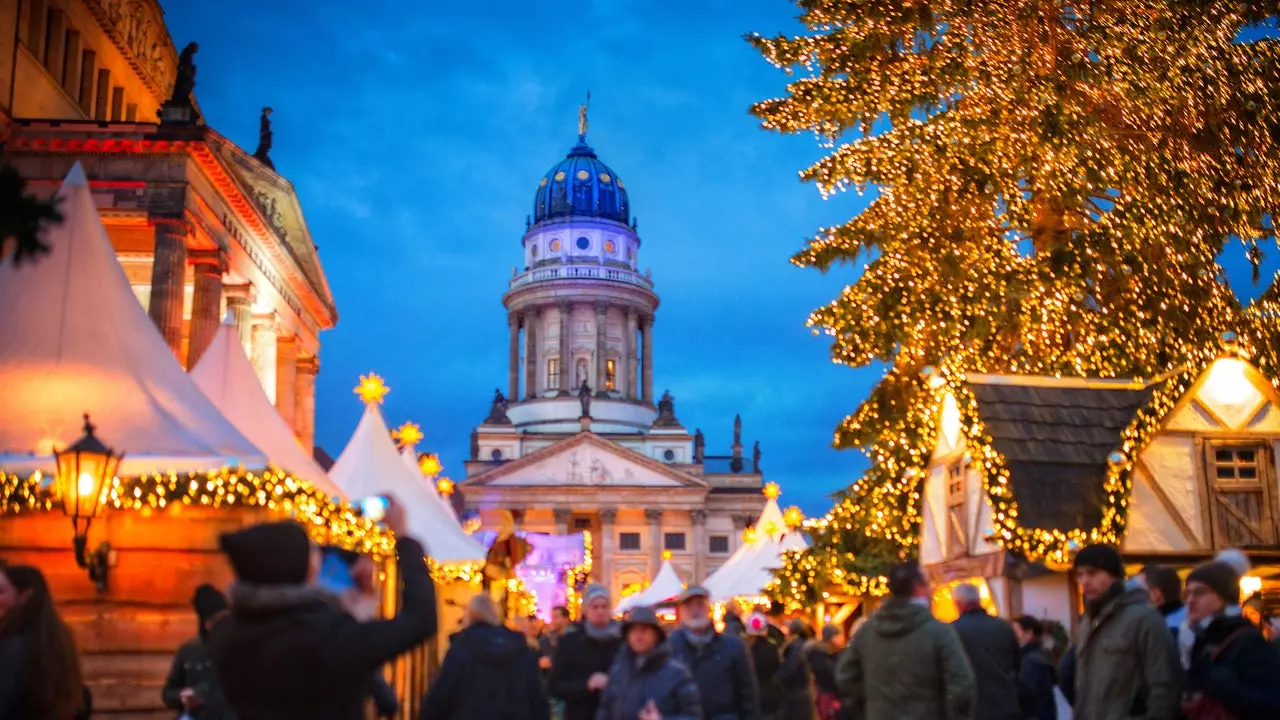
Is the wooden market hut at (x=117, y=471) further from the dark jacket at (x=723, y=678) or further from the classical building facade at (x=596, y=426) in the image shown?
the classical building facade at (x=596, y=426)

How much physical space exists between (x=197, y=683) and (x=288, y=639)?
4.10 m

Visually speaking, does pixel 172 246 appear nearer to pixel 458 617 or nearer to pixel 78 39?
pixel 78 39

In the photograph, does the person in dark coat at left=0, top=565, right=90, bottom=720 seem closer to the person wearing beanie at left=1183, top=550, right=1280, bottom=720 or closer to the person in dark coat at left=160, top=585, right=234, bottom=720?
the person in dark coat at left=160, top=585, right=234, bottom=720

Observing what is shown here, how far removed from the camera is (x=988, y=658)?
29.1 feet

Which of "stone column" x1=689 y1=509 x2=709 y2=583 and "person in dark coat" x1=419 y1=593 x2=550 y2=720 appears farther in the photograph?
"stone column" x1=689 y1=509 x2=709 y2=583

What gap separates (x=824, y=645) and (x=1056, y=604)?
5.28m

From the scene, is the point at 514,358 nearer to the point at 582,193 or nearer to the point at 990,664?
the point at 582,193

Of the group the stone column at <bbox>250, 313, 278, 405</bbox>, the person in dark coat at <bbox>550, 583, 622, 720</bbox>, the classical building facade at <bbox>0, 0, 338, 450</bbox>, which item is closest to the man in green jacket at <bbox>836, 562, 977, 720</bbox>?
the person in dark coat at <bbox>550, 583, 622, 720</bbox>

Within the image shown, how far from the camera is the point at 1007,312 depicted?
18.5 meters

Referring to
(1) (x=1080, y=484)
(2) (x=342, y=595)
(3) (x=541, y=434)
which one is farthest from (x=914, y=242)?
(3) (x=541, y=434)

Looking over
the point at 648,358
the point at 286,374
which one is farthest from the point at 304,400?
the point at 648,358

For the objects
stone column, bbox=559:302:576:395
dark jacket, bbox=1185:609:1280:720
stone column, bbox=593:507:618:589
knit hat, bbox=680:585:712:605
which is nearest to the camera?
dark jacket, bbox=1185:609:1280:720

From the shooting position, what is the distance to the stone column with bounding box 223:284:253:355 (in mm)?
32031

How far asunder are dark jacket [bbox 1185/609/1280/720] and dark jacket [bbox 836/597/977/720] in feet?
4.07
